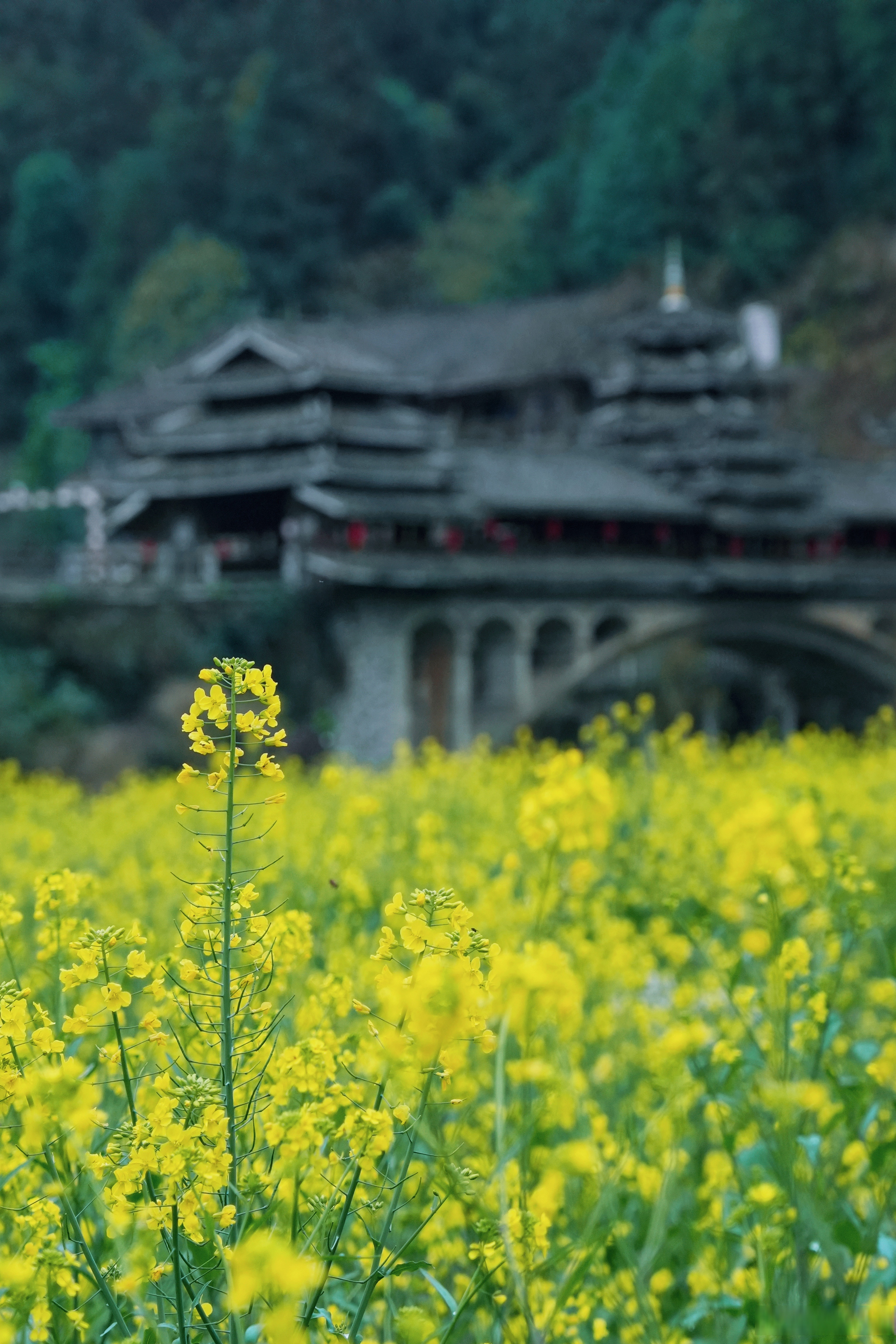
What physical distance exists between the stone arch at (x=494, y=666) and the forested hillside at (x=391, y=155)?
20.3 metres

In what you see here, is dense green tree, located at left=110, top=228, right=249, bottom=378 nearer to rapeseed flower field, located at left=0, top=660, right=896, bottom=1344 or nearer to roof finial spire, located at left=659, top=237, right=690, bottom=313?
roof finial spire, located at left=659, top=237, right=690, bottom=313

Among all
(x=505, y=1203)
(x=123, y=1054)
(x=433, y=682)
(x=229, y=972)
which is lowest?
(x=505, y=1203)

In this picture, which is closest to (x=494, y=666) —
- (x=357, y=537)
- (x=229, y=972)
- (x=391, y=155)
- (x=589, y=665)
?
(x=589, y=665)

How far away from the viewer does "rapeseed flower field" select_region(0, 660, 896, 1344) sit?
2363 mm

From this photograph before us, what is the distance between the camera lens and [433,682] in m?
25.1

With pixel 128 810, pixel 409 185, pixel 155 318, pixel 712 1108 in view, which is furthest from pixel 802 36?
pixel 712 1108

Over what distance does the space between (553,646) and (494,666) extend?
127 centimetres

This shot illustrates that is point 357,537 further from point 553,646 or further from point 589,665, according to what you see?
point 553,646

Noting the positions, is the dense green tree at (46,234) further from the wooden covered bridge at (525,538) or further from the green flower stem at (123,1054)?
the green flower stem at (123,1054)

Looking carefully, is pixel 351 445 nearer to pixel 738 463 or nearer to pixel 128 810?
pixel 738 463

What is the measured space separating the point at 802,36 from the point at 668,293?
1412 cm

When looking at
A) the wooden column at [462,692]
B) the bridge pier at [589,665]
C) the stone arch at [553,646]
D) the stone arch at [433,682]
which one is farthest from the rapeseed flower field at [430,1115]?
the stone arch at [553,646]

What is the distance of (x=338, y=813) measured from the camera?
12.1m

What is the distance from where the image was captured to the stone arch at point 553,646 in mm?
26266
